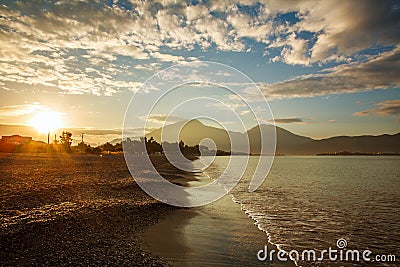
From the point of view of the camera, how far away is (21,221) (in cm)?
1748

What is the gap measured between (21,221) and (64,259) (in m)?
7.46

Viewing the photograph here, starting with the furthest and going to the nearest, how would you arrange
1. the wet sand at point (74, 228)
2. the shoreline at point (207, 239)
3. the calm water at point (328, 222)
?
the calm water at point (328, 222)
the shoreline at point (207, 239)
the wet sand at point (74, 228)

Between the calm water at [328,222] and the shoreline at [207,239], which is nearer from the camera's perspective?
the shoreline at [207,239]

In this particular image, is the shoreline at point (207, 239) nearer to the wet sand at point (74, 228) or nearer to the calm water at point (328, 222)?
the wet sand at point (74, 228)

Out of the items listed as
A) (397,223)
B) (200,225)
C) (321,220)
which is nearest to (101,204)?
(200,225)

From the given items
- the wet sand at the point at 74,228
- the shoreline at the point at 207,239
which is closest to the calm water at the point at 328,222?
the shoreline at the point at 207,239

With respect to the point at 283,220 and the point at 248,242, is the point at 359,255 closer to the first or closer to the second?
the point at 248,242

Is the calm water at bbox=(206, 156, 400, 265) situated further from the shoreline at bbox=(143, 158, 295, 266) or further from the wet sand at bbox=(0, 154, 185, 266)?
the wet sand at bbox=(0, 154, 185, 266)

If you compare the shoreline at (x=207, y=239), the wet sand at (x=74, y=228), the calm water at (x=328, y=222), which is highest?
the wet sand at (x=74, y=228)

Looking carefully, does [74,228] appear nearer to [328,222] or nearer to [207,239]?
[207,239]

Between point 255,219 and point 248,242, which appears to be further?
point 255,219

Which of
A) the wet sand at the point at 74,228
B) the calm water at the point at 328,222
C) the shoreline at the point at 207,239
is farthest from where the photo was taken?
the calm water at the point at 328,222

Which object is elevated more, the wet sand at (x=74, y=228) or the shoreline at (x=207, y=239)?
the wet sand at (x=74, y=228)

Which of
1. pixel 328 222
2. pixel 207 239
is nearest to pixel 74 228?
pixel 207 239
